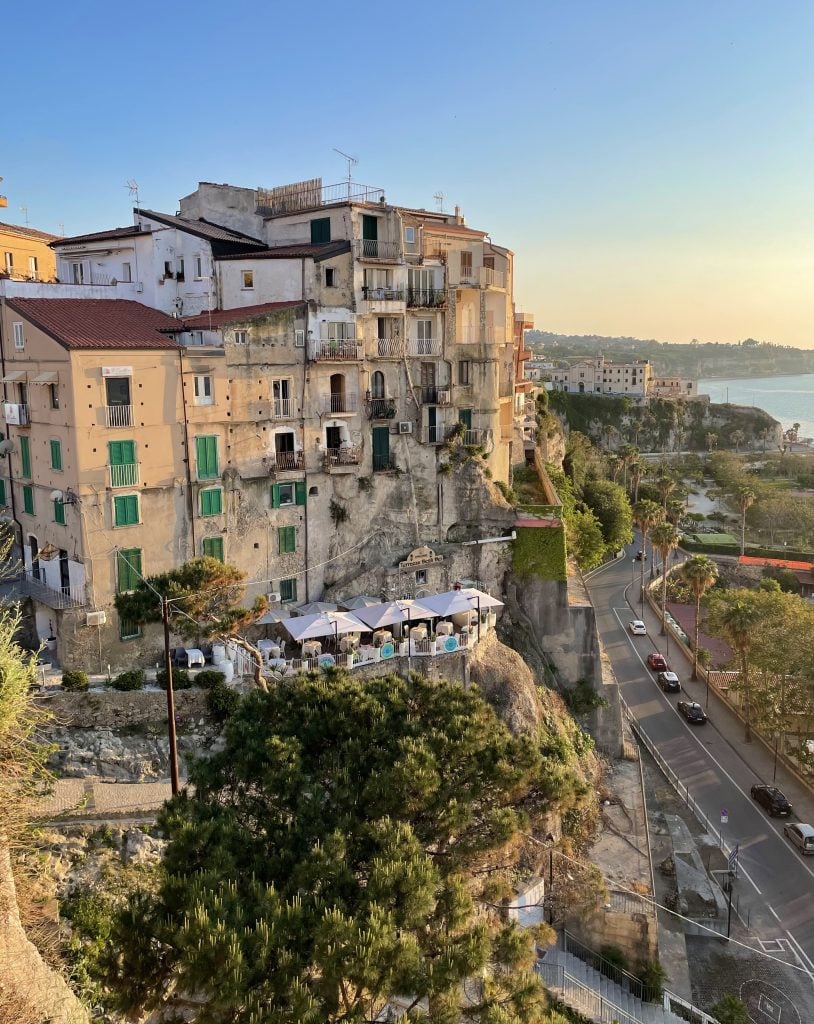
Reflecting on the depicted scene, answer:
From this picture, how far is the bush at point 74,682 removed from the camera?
2742 cm

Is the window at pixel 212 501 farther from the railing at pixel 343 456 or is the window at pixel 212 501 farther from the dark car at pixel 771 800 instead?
the dark car at pixel 771 800

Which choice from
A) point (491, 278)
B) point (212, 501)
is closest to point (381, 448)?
point (212, 501)

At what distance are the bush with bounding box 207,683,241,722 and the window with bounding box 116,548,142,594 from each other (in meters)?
5.05

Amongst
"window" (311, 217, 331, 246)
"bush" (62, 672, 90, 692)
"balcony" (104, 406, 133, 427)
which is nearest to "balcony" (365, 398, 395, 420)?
"window" (311, 217, 331, 246)

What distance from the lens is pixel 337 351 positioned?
36281mm

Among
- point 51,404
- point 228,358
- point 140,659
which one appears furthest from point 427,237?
Result: point 140,659

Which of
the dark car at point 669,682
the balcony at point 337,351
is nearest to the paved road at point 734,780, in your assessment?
the dark car at point 669,682

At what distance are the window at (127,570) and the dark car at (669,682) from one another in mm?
33701

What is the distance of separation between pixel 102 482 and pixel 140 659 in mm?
6611

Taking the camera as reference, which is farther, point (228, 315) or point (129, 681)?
point (228, 315)

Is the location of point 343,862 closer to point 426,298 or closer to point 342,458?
point 342,458

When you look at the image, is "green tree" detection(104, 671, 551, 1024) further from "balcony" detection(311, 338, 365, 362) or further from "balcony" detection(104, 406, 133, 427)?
"balcony" detection(311, 338, 365, 362)

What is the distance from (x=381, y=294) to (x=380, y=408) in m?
5.03

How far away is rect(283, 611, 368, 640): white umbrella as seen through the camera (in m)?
31.1
